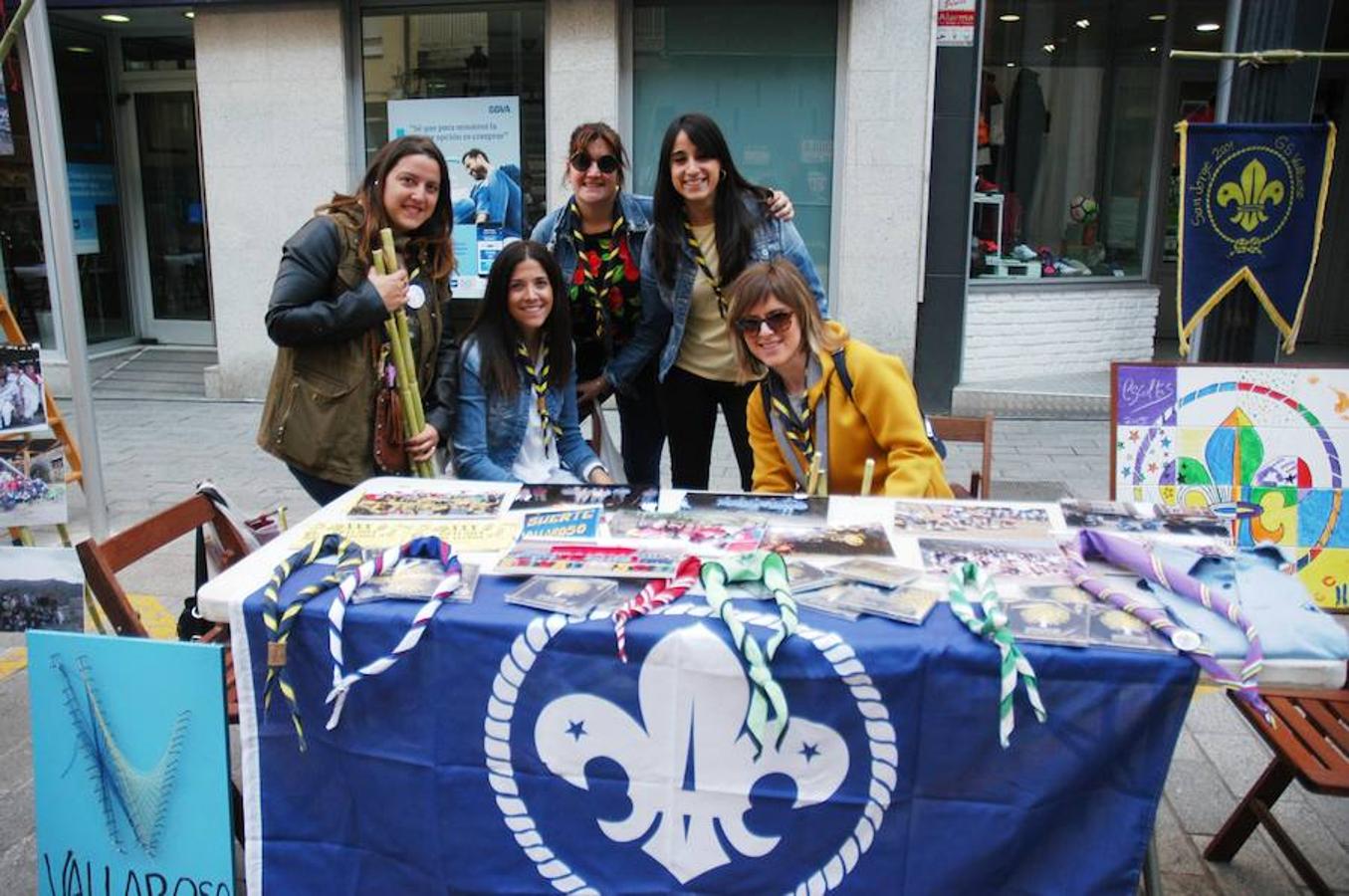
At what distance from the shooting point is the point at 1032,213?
856cm

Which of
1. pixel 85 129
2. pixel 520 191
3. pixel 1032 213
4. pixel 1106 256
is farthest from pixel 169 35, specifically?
pixel 1106 256

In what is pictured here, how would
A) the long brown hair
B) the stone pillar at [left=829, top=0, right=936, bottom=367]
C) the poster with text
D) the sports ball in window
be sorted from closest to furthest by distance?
the long brown hair, the stone pillar at [left=829, top=0, right=936, bottom=367], the poster with text, the sports ball in window

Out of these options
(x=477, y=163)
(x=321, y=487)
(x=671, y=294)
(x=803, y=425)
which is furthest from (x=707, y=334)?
(x=477, y=163)

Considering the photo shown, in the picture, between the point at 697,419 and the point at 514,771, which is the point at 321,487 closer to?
the point at 697,419

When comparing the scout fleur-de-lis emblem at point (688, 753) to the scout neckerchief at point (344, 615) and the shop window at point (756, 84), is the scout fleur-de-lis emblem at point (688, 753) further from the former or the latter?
the shop window at point (756, 84)

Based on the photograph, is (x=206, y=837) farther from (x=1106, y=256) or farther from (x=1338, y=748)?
(x=1106, y=256)

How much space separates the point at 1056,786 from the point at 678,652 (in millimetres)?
749

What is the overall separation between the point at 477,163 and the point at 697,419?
15.7 feet

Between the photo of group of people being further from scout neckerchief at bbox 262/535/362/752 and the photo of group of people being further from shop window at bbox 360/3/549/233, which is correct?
shop window at bbox 360/3/549/233

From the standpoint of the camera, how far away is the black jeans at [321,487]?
330 centimetres

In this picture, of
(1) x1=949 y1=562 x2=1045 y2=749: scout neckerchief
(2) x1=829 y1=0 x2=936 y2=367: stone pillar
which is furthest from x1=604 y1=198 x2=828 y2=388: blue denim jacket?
(2) x1=829 y1=0 x2=936 y2=367: stone pillar

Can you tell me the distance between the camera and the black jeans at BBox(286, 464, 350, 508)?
3301mm

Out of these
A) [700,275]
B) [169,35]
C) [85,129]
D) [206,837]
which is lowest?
[206,837]

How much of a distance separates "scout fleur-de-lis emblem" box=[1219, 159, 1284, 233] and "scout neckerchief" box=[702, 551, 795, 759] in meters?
2.58
